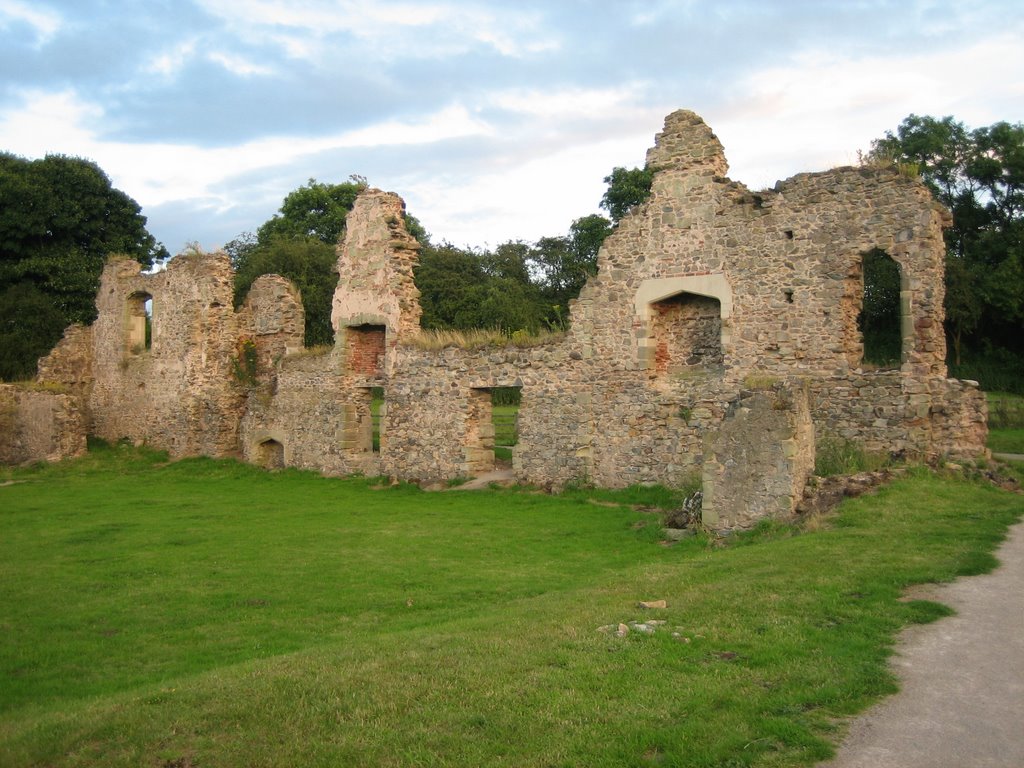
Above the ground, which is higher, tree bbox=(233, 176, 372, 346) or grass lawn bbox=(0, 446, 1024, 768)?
tree bbox=(233, 176, 372, 346)

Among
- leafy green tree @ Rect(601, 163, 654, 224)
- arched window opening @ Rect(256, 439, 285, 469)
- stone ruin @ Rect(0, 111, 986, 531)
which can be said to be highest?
leafy green tree @ Rect(601, 163, 654, 224)

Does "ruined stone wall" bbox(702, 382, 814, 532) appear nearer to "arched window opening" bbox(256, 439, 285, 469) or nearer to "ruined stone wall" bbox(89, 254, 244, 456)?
"arched window opening" bbox(256, 439, 285, 469)

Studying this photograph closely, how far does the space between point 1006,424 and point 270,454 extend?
19743 millimetres

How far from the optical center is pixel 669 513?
41.7ft

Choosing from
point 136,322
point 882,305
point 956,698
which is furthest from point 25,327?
point 956,698

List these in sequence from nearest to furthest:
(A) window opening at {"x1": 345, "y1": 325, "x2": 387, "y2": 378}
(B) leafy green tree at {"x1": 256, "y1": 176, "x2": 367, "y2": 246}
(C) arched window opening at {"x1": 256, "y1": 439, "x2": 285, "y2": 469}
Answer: (A) window opening at {"x1": 345, "y1": 325, "x2": 387, "y2": 378} < (C) arched window opening at {"x1": 256, "y1": 439, "x2": 285, "y2": 469} < (B) leafy green tree at {"x1": 256, "y1": 176, "x2": 367, "y2": 246}

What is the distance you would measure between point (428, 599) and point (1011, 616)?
5.19 metres

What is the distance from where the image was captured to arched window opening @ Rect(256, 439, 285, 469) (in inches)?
863

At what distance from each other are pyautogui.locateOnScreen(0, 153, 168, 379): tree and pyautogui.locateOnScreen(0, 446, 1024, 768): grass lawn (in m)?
21.0

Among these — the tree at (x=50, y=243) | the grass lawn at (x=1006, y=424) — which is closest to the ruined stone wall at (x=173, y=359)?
the tree at (x=50, y=243)

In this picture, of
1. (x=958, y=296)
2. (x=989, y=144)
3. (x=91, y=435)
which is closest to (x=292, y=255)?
(x=91, y=435)

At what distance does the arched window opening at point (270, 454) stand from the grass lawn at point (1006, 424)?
16.9 m

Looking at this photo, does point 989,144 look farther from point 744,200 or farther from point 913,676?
point 913,676

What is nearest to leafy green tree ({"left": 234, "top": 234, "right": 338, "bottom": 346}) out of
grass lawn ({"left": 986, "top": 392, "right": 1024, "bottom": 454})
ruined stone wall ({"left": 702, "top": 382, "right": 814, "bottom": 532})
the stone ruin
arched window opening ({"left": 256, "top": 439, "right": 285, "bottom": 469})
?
the stone ruin
